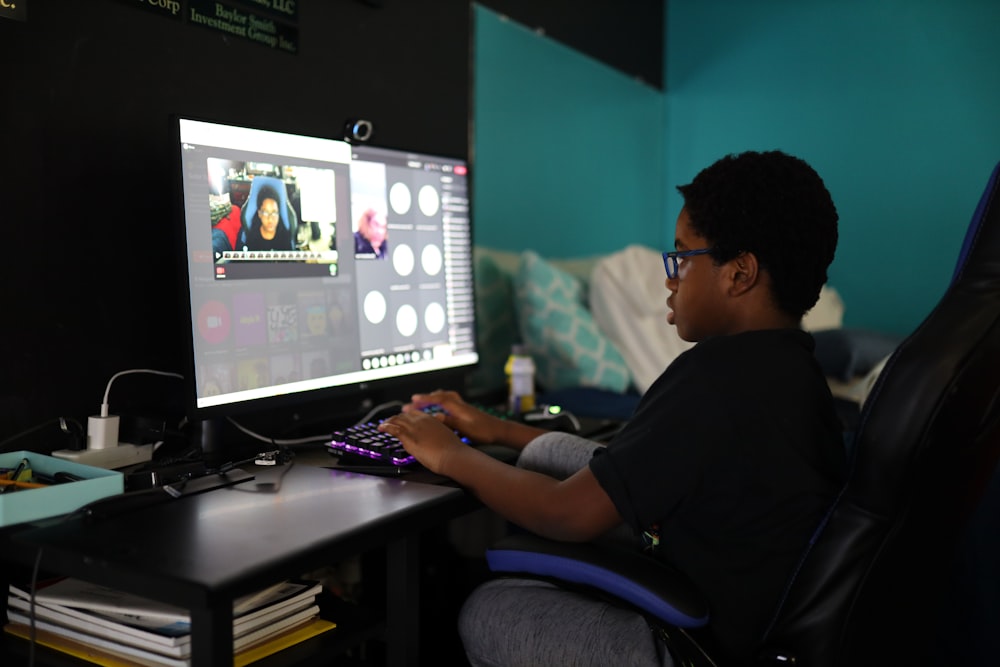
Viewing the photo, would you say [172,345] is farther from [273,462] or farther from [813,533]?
[813,533]

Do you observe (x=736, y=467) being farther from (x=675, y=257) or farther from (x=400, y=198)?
(x=400, y=198)

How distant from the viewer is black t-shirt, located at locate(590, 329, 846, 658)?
1114 millimetres

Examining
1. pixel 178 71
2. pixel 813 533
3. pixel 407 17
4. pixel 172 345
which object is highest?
pixel 407 17

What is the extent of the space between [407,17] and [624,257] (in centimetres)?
95

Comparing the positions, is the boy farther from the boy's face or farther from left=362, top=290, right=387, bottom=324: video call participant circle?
left=362, top=290, right=387, bottom=324: video call participant circle

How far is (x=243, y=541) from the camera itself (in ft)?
3.34

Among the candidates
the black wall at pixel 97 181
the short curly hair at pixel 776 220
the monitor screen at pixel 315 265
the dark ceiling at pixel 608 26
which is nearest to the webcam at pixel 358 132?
the monitor screen at pixel 315 265

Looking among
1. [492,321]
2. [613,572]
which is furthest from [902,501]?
[492,321]

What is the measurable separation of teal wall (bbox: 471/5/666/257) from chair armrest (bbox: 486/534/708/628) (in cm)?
163

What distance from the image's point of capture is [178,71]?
5.20ft

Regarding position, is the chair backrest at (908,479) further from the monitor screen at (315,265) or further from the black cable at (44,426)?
the black cable at (44,426)

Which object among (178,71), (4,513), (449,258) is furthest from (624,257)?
(4,513)

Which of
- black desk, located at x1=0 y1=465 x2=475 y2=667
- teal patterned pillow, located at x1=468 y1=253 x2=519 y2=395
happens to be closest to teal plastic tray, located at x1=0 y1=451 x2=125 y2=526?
black desk, located at x1=0 y1=465 x2=475 y2=667

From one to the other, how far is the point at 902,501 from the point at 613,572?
35cm
